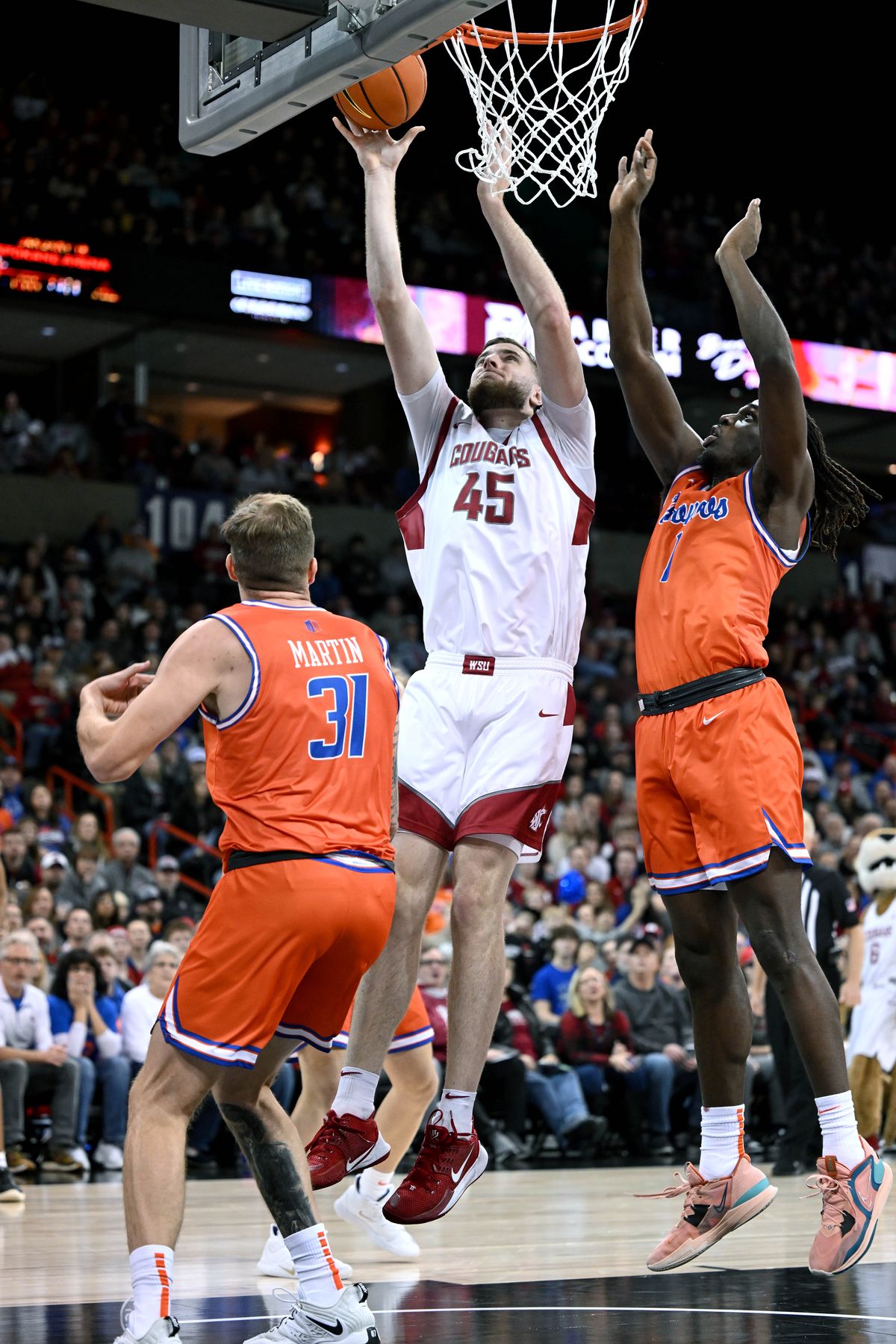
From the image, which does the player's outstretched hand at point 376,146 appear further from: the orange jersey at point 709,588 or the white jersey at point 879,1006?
the white jersey at point 879,1006

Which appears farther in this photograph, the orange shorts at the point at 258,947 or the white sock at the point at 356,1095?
the white sock at the point at 356,1095

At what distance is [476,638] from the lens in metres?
5.46

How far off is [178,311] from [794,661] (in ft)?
30.4

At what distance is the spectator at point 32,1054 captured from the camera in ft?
34.4

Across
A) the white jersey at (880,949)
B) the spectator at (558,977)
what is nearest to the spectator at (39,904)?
the spectator at (558,977)

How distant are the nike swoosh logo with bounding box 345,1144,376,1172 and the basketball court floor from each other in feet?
1.53

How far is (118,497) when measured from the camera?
Answer: 824 inches

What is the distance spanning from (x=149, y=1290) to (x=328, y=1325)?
2.05 ft

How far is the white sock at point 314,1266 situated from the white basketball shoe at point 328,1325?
0.07 ft

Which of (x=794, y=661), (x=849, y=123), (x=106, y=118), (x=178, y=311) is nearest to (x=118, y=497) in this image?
(x=178, y=311)

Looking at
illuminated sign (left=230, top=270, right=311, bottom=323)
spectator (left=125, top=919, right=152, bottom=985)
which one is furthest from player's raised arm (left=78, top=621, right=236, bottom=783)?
illuminated sign (left=230, top=270, right=311, bottom=323)

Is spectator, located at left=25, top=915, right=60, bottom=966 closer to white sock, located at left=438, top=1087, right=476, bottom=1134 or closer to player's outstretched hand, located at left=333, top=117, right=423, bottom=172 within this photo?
white sock, located at left=438, top=1087, right=476, bottom=1134

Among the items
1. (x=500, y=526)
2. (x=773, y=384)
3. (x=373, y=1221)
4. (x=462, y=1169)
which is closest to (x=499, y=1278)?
(x=373, y=1221)

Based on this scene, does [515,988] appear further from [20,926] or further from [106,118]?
[106,118]
